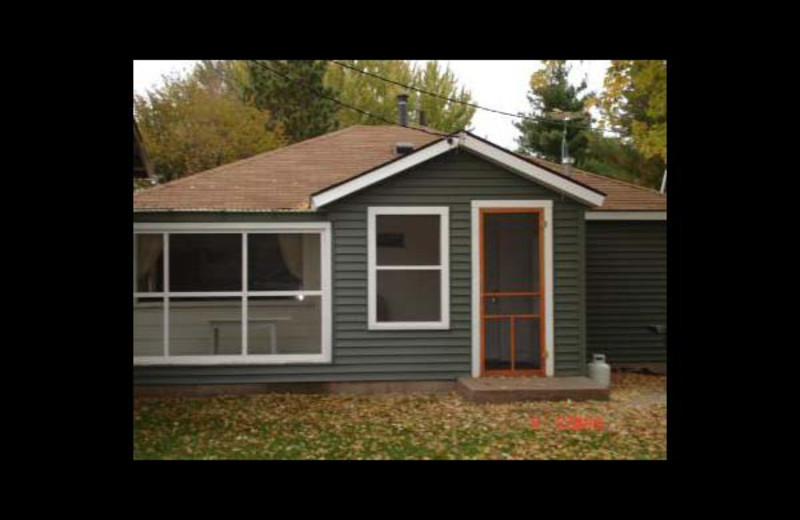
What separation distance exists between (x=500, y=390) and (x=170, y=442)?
12.4ft

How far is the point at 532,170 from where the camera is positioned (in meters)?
10.1

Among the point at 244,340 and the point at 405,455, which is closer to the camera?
the point at 405,455

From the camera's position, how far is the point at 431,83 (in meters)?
33.4

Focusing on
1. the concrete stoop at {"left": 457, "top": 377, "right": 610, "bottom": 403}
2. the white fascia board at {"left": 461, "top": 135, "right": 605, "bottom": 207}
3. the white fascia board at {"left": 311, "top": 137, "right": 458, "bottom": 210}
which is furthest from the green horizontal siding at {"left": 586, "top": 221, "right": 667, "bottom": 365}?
the white fascia board at {"left": 311, "top": 137, "right": 458, "bottom": 210}

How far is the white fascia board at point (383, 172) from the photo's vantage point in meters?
10.0

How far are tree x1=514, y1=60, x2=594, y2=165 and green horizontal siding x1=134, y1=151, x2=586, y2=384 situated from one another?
2094 cm

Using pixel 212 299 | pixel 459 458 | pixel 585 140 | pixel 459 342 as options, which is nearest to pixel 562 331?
pixel 459 342

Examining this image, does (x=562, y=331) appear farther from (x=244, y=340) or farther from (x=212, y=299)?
(x=212, y=299)

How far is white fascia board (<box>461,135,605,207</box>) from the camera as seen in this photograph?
396 inches

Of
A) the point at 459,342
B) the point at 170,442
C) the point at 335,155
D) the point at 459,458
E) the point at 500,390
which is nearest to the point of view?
the point at 459,458

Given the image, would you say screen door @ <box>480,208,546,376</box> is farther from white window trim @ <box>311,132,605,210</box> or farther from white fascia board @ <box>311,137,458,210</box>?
white fascia board @ <box>311,137,458,210</box>

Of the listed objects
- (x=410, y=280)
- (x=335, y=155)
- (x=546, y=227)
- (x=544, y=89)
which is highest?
(x=544, y=89)

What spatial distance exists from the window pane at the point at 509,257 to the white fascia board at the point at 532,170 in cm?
94
